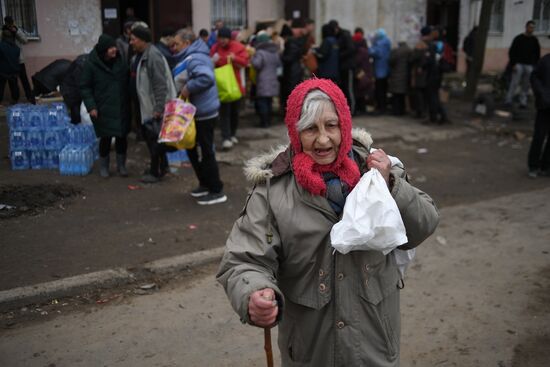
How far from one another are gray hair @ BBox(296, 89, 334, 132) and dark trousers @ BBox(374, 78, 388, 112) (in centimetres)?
1190

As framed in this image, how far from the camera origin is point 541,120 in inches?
336

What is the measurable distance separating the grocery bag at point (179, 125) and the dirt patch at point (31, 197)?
5.47 ft

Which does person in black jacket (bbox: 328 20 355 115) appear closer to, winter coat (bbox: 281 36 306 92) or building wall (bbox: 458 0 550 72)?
winter coat (bbox: 281 36 306 92)

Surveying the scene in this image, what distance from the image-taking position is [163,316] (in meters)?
4.69

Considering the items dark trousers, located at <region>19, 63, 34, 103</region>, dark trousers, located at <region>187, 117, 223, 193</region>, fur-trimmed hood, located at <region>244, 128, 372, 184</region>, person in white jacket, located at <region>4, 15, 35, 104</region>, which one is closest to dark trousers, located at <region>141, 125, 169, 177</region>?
dark trousers, located at <region>187, 117, 223, 193</region>

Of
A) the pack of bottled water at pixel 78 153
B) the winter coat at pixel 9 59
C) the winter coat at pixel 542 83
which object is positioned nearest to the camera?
the winter coat at pixel 9 59

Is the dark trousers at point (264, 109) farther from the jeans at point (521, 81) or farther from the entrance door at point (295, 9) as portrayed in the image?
the jeans at point (521, 81)

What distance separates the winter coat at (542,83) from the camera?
26.8 ft

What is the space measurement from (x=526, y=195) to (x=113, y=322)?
5910 mm

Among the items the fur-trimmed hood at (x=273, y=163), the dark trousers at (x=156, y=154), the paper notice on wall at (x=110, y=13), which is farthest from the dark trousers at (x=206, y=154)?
the paper notice on wall at (x=110, y=13)

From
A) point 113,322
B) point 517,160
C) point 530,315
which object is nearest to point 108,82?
point 113,322

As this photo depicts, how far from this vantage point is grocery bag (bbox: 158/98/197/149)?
6746mm

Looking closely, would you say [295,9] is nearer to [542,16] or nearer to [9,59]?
[542,16]

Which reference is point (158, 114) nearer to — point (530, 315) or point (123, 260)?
point (123, 260)
